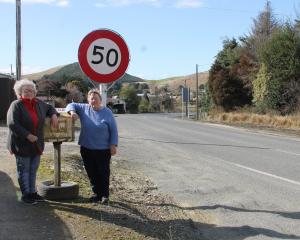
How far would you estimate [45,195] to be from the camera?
25.8ft

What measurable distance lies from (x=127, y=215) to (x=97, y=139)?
1152mm

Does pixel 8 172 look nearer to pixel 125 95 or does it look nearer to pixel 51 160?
pixel 51 160

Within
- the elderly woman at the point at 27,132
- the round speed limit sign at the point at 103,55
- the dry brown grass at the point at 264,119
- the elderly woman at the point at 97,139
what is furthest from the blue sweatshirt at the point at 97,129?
the dry brown grass at the point at 264,119

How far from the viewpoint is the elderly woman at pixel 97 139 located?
306 inches

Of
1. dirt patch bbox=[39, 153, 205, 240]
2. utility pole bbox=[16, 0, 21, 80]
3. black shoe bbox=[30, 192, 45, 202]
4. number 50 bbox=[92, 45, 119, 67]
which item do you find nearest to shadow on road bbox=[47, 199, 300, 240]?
dirt patch bbox=[39, 153, 205, 240]

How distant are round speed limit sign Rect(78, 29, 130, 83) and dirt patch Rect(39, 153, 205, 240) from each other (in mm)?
1816

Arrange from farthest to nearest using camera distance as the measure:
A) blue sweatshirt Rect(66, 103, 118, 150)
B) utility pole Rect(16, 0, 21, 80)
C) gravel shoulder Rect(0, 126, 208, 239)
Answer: utility pole Rect(16, 0, 21, 80) < blue sweatshirt Rect(66, 103, 118, 150) < gravel shoulder Rect(0, 126, 208, 239)

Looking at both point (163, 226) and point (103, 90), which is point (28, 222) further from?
point (103, 90)

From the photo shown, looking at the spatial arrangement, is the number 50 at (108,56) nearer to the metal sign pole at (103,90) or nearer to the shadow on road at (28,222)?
the metal sign pole at (103,90)

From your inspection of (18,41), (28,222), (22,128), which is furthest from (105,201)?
(18,41)

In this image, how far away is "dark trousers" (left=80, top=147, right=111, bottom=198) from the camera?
309 inches

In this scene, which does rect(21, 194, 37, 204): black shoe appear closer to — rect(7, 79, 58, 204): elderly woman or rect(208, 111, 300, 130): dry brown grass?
rect(7, 79, 58, 204): elderly woman

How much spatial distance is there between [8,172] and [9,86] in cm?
1854

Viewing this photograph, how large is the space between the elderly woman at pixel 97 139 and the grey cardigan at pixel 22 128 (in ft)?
1.62
